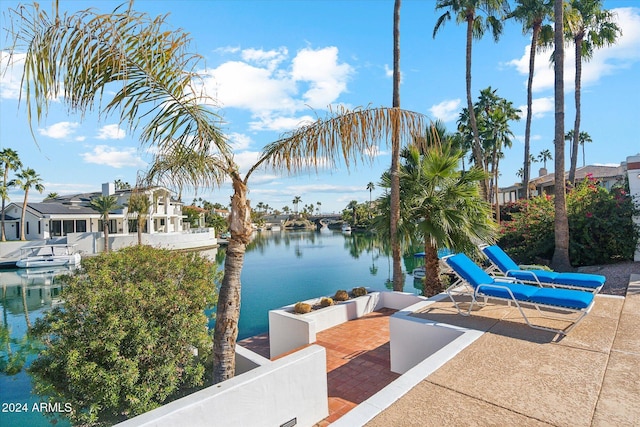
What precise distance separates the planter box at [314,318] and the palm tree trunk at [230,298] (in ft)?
9.94

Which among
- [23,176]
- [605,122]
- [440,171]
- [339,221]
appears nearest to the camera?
[440,171]

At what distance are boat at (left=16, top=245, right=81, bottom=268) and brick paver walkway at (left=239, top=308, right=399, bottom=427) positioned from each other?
29131 mm

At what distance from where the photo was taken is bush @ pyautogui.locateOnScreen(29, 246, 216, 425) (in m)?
3.89

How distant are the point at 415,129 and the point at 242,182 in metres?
2.42

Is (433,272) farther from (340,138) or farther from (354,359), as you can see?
(340,138)

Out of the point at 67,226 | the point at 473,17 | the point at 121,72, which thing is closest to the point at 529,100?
the point at 473,17

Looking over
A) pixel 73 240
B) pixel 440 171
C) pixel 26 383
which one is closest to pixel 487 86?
pixel 440 171

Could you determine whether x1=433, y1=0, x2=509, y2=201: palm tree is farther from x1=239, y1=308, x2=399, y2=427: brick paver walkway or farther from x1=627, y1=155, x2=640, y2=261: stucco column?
x1=239, y1=308, x2=399, y2=427: brick paver walkway

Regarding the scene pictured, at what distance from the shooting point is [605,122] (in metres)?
15.6

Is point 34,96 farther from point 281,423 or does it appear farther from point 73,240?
point 73,240

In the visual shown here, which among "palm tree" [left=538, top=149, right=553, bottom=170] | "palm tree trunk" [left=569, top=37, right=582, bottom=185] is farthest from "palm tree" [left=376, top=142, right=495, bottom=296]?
"palm tree" [left=538, top=149, right=553, bottom=170]

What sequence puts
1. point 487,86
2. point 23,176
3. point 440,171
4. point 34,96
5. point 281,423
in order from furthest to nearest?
1. point 23,176
2. point 487,86
3. point 440,171
4. point 281,423
5. point 34,96

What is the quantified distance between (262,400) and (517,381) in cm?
250

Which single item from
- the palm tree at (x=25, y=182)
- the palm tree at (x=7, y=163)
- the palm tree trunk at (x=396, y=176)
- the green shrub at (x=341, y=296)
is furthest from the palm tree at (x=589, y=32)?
the palm tree at (x=25, y=182)
